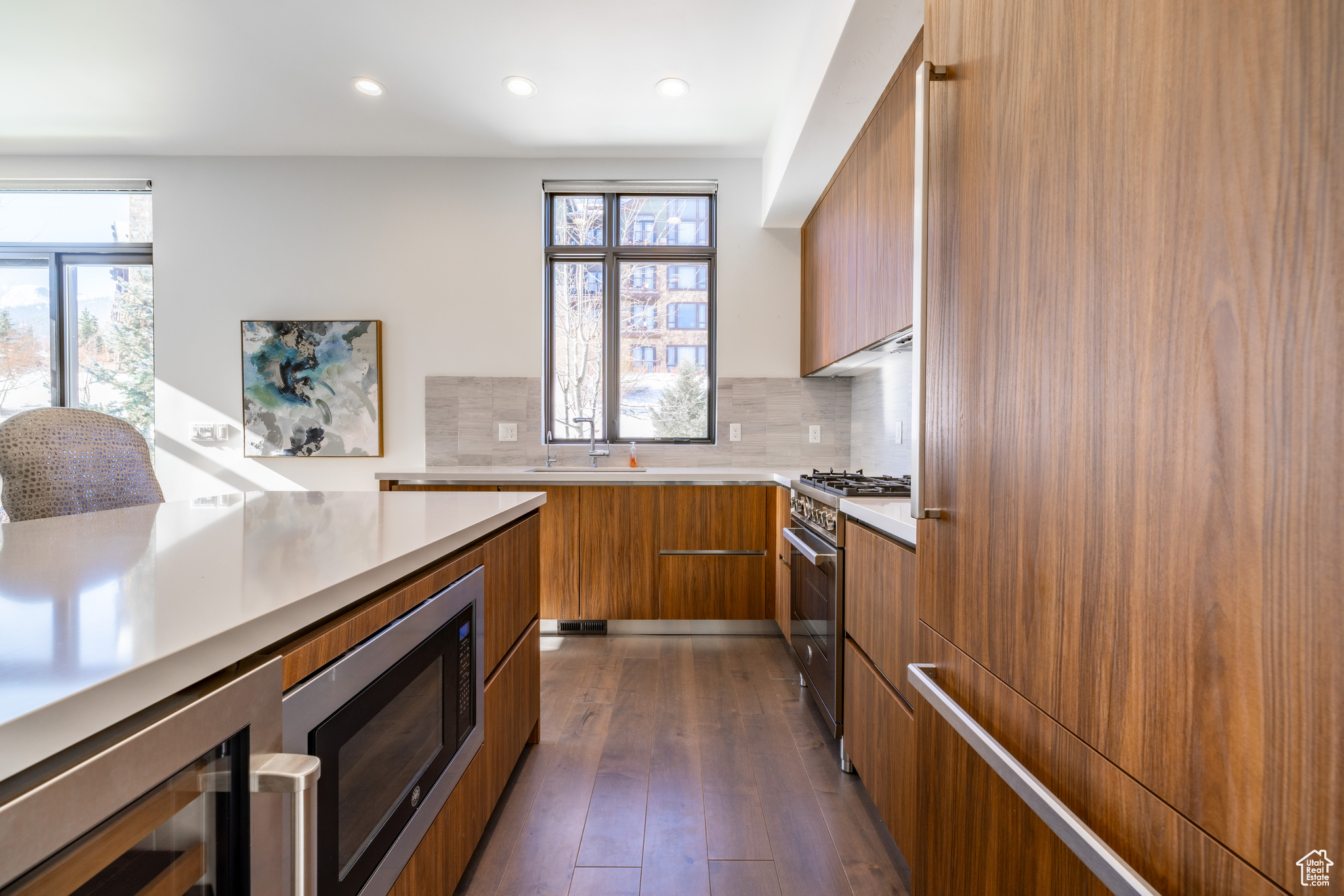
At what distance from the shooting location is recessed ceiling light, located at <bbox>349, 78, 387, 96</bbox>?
2.91m

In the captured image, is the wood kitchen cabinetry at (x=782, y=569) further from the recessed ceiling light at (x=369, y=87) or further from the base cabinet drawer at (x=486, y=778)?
the recessed ceiling light at (x=369, y=87)

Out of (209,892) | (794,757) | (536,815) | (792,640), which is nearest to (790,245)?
(792,640)

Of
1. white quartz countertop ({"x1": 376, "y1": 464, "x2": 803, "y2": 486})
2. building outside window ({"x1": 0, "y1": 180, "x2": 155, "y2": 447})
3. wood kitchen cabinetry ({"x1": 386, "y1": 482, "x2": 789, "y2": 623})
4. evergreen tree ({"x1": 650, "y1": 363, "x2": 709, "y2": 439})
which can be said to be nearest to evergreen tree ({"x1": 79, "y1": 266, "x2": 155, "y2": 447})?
building outside window ({"x1": 0, "y1": 180, "x2": 155, "y2": 447})

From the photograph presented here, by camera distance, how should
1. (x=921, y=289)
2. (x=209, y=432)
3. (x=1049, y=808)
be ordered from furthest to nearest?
(x=209, y=432) < (x=921, y=289) < (x=1049, y=808)

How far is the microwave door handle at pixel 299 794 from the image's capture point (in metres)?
0.52

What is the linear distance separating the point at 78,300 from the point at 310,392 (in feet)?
5.52

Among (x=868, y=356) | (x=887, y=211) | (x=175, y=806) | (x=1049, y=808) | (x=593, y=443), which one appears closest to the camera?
(x=175, y=806)

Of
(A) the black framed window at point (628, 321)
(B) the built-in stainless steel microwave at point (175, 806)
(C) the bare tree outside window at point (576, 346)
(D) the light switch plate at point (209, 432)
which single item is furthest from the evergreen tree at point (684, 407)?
(B) the built-in stainless steel microwave at point (175, 806)

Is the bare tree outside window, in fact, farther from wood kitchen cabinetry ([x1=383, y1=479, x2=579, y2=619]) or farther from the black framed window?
wood kitchen cabinetry ([x1=383, y1=479, x2=579, y2=619])

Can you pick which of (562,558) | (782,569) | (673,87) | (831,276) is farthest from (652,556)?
(673,87)

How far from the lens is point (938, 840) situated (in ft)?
2.84

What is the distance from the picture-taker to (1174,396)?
1.50 feet

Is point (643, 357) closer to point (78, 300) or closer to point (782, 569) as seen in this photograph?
point (782, 569)

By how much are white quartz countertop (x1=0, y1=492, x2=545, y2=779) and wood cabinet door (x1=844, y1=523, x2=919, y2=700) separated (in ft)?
3.15
